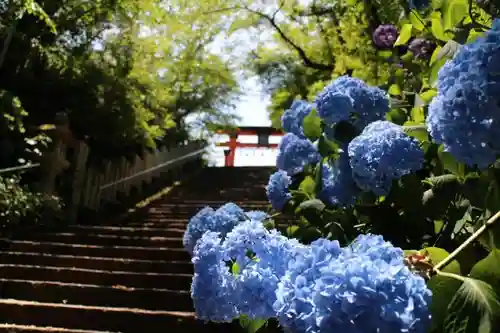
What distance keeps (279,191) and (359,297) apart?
1.71m

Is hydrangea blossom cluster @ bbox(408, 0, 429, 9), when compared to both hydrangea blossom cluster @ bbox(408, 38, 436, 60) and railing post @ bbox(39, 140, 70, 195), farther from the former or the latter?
railing post @ bbox(39, 140, 70, 195)

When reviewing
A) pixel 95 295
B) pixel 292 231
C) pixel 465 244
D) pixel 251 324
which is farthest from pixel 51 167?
pixel 465 244

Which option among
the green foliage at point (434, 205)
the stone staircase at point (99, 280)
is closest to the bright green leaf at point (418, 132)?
the green foliage at point (434, 205)

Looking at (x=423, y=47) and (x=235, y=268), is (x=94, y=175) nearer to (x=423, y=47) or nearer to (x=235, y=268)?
(x=423, y=47)

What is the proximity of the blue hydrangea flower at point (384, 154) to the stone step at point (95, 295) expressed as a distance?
2.19 metres

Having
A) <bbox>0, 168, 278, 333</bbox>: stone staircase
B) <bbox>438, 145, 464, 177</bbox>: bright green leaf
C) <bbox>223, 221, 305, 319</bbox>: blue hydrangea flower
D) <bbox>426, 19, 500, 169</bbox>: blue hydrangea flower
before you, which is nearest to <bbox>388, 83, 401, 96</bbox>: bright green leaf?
<bbox>438, 145, 464, 177</bbox>: bright green leaf

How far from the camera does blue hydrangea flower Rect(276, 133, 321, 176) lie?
2.45 m

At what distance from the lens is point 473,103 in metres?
1.01

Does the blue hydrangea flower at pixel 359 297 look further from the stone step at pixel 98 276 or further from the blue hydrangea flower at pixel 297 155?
the stone step at pixel 98 276

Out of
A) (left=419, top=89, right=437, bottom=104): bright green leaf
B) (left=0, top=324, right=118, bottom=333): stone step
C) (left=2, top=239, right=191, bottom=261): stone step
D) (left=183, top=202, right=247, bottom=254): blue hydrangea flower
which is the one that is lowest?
(left=0, top=324, right=118, bottom=333): stone step

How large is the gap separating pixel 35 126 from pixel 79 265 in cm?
187

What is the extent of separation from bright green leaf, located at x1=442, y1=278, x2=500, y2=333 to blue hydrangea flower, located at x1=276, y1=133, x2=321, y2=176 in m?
1.41

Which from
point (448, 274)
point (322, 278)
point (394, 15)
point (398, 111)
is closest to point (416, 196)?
point (398, 111)

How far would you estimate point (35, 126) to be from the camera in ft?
19.7
